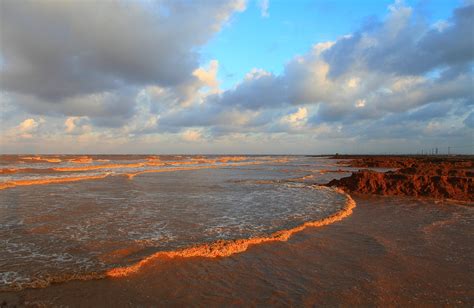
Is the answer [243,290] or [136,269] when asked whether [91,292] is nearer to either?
[136,269]

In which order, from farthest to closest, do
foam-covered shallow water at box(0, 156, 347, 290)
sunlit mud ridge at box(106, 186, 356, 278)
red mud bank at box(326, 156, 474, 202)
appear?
1. red mud bank at box(326, 156, 474, 202)
2. foam-covered shallow water at box(0, 156, 347, 290)
3. sunlit mud ridge at box(106, 186, 356, 278)

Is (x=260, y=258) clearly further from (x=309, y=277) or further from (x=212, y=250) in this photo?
(x=309, y=277)

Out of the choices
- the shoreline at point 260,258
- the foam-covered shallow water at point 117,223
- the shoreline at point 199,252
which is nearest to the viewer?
the shoreline at point 260,258

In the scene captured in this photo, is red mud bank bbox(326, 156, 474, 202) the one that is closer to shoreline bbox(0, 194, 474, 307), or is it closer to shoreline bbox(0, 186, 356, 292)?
shoreline bbox(0, 194, 474, 307)

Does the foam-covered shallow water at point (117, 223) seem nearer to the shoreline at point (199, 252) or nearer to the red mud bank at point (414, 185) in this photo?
the shoreline at point (199, 252)

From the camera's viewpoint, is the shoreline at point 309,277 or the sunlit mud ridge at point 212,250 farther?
the sunlit mud ridge at point 212,250

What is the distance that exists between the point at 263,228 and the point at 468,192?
14173mm

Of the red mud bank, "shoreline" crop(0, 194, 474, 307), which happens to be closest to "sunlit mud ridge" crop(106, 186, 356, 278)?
"shoreline" crop(0, 194, 474, 307)

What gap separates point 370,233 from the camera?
9711 mm

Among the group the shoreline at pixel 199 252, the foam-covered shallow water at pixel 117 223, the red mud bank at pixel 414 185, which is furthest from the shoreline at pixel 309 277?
the red mud bank at pixel 414 185

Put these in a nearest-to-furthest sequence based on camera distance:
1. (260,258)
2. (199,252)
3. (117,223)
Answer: (260,258), (199,252), (117,223)

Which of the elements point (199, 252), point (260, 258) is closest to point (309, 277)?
point (260, 258)

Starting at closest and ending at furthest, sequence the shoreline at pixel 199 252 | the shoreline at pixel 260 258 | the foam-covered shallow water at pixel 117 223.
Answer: the shoreline at pixel 260 258 < the shoreline at pixel 199 252 < the foam-covered shallow water at pixel 117 223

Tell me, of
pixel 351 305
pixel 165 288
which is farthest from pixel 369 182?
pixel 165 288
